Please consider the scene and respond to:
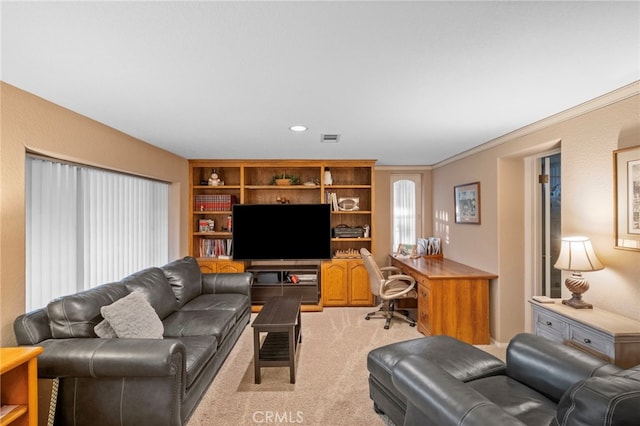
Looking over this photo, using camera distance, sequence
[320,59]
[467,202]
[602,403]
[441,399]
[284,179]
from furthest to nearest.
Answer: [284,179], [467,202], [320,59], [441,399], [602,403]

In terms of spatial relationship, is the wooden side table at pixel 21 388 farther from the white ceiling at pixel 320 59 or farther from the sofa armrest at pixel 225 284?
the sofa armrest at pixel 225 284

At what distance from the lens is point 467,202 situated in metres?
4.42

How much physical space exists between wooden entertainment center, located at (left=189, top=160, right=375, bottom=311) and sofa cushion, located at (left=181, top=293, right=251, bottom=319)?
95 centimetres

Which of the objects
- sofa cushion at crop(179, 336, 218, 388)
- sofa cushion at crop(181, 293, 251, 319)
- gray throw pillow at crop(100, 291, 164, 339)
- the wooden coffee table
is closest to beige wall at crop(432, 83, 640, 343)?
the wooden coffee table

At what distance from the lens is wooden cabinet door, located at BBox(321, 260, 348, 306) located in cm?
508

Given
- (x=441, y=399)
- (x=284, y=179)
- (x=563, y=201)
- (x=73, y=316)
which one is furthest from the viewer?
(x=284, y=179)

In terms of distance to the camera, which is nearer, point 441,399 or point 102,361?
point 441,399

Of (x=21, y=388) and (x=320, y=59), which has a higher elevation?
(x=320, y=59)

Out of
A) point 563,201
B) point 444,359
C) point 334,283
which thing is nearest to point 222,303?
point 334,283

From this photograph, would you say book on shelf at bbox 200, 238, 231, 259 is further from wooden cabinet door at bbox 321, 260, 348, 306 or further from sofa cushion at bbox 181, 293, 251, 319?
wooden cabinet door at bbox 321, 260, 348, 306

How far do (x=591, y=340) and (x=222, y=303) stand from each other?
3.38 metres

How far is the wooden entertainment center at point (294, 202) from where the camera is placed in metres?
5.05

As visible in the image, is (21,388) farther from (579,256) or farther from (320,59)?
(579,256)

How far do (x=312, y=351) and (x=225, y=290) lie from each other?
146cm
